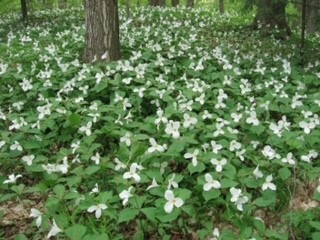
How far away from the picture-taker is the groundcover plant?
320 cm

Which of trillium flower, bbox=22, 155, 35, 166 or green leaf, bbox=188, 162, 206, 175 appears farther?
trillium flower, bbox=22, 155, 35, 166

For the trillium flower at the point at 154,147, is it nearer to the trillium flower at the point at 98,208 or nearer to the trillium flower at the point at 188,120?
the trillium flower at the point at 188,120

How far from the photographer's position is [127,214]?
3.00 meters

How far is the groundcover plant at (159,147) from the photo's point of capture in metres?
3.20

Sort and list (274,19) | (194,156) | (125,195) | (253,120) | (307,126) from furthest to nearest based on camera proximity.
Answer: (274,19) < (253,120) < (307,126) < (194,156) < (125,195)

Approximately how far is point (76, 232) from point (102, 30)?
167 inches

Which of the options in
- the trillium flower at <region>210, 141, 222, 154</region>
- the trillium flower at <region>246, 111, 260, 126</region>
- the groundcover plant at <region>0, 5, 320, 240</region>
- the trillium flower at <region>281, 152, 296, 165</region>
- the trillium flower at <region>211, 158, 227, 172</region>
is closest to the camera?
the groundcover plant at <region>0, 5, 320, 240</region>

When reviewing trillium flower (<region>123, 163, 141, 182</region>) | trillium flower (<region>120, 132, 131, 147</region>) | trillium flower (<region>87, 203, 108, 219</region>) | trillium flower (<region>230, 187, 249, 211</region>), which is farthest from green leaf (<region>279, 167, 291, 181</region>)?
trillium flower (<region>87, 203, 108, 219</region>)

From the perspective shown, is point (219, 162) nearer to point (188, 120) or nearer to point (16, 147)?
point (188, 120)

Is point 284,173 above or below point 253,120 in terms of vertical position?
below

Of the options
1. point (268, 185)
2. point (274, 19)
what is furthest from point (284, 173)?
point (274, 19)

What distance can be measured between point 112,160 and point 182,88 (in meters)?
1.76

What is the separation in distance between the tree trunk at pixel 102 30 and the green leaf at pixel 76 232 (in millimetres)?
3873

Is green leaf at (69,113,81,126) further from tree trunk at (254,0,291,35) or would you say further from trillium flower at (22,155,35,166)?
tree trunk at (254,0,291,35)
